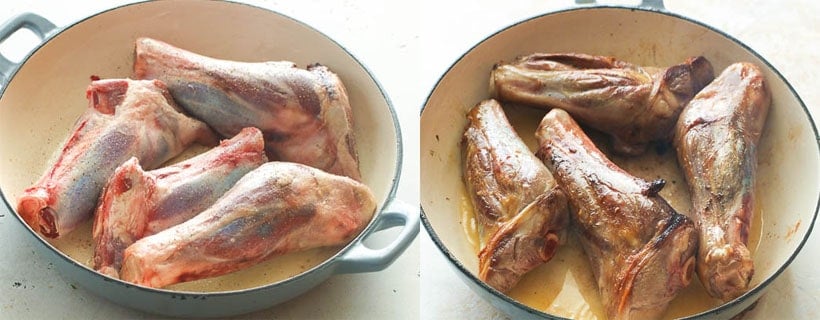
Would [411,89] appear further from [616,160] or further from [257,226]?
[257,226]

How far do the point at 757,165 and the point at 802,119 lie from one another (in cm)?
10

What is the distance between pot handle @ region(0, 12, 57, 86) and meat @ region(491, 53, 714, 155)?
0.76 metres

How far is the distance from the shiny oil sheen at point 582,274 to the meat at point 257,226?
20 cm

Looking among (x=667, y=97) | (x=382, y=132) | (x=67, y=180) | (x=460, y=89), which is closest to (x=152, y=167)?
(x=67, y=180)

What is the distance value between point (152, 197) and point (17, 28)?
1.41ft

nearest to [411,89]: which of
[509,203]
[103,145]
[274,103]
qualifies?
[274,103]

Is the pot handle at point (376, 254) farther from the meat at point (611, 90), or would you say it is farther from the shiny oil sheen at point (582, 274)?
the meat at point (611, 90)

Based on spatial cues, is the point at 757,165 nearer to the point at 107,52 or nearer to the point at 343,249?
the point at 343,249

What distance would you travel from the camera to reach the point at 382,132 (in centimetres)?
171

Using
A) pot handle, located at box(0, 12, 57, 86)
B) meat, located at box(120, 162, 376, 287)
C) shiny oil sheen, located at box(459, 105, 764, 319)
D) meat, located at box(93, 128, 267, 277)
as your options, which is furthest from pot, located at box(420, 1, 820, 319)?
pot handle, located at box(0, 12, 57, 86)

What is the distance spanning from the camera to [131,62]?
1.79 meters

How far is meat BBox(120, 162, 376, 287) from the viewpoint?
140 centimetres

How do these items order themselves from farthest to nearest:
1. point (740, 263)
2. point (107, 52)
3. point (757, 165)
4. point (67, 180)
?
point (107, 52), point (757, 165), point (67, 180), point (740, 263)

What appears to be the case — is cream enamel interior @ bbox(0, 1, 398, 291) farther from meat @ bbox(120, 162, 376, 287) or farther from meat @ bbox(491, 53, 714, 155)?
meat @ bbox(491, 53, 714, 155)
